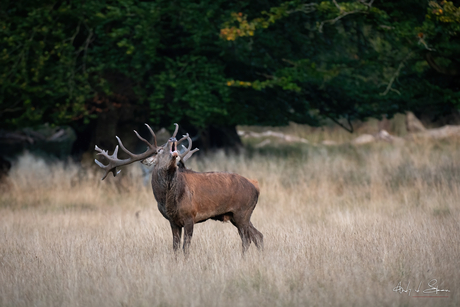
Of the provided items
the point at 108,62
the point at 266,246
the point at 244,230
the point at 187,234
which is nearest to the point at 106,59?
the point at 108,62

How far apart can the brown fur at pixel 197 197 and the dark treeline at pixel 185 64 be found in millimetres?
5940

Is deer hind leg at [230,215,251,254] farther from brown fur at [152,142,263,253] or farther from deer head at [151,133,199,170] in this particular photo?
deer head at [151,133,199,170]

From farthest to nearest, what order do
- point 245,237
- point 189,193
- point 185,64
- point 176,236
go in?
1. point 185,64
2. point 245,237
3. point 176,236
4. point 189,193

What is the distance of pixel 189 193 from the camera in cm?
728

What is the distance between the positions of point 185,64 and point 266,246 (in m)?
8.14

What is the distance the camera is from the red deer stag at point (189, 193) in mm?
7062

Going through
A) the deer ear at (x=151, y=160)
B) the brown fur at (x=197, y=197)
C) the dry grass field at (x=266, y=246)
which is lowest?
the dry grass field at (x=266, y=246)

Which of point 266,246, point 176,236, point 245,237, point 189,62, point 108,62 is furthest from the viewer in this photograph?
point 189,62

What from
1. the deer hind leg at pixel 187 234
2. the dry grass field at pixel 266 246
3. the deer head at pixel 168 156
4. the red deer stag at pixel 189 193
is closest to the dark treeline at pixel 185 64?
the dry grass field at pixel 266 246

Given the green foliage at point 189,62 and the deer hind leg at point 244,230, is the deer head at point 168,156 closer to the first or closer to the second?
the deer hind leg at point 244,230

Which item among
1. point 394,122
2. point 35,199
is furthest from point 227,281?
point 394,122

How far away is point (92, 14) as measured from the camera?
14.6 m

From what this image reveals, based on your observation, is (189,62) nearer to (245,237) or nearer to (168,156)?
(245,237)

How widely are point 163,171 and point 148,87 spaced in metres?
9.22
